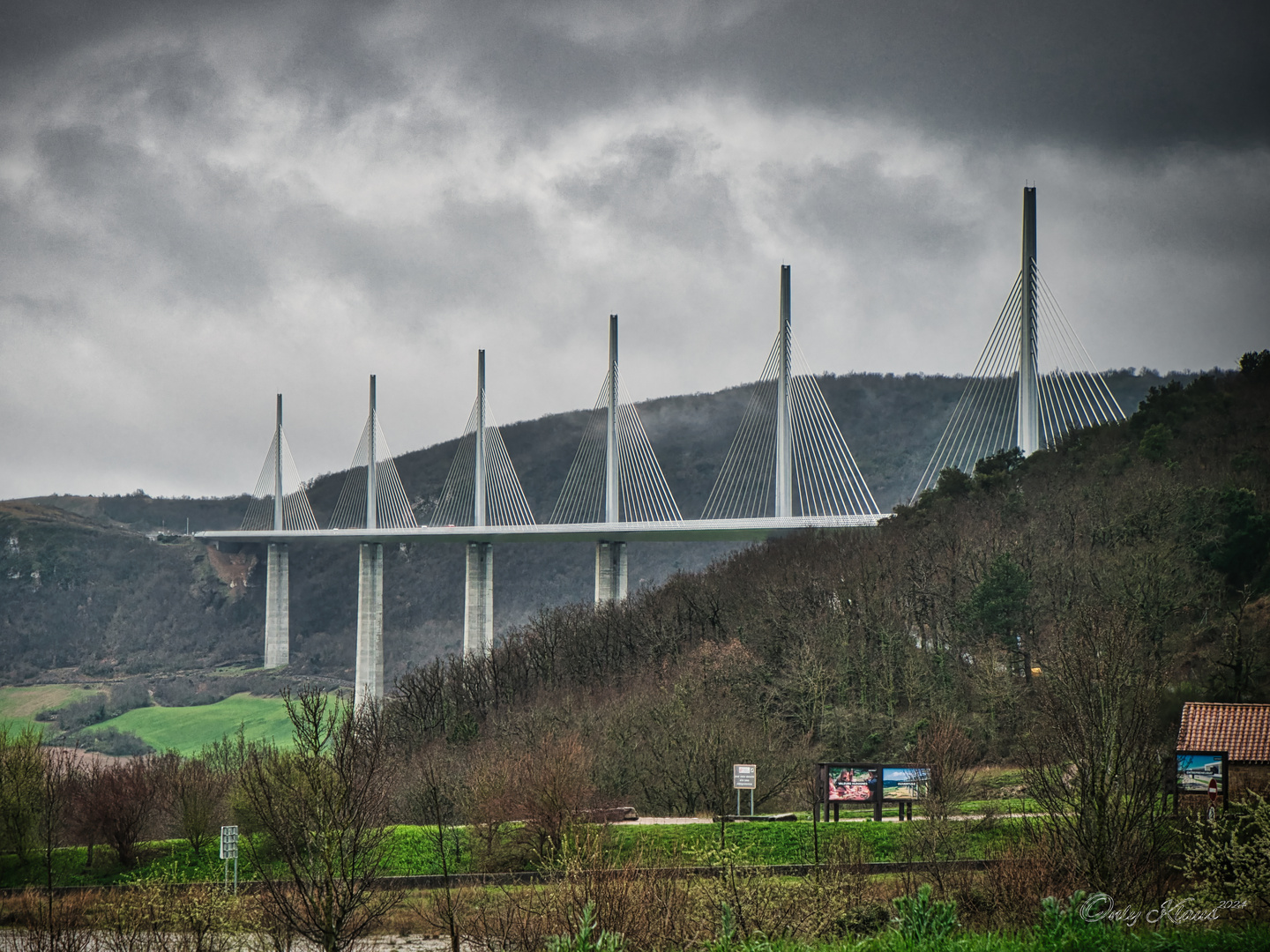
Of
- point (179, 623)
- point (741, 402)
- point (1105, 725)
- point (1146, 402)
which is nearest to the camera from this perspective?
point (1105, 725)

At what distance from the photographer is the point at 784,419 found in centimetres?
5078

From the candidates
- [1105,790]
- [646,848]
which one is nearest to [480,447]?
[646,848]

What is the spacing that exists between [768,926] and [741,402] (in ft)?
437

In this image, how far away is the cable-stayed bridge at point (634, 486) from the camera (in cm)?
4659

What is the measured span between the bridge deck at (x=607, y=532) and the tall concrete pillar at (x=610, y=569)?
852 millimetres

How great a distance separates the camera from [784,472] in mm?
49781

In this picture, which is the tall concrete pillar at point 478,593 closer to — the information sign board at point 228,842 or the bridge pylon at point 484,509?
the bridge pylon at point 484,509

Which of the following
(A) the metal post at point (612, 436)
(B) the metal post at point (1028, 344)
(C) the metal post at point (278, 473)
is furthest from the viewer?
(C) the metal post at point (278, 473)

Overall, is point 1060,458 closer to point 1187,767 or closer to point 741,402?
point 1187,767

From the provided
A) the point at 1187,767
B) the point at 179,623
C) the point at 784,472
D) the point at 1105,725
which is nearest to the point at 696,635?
the point at 784,472

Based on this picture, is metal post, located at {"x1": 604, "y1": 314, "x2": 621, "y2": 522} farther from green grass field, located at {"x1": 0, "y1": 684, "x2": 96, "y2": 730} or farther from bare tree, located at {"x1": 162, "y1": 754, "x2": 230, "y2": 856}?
green grass field, located at {"x1": 0, "y1": 684, "x2": 96, "y2": 730}

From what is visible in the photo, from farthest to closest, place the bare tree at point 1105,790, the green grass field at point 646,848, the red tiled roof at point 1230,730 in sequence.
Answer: the red tiled roof at point 1230,730
the green grass field at point 646,848
the bare tree at point 1105,790

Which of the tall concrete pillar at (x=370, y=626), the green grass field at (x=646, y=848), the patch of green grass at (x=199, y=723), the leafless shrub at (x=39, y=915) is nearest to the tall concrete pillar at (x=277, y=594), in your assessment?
the patch of green grass at (x=199, y=723)

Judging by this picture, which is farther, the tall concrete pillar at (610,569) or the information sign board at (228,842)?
the tall concrete pillar at (610,569)
